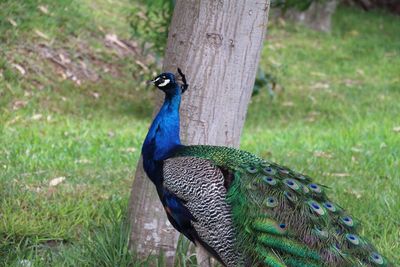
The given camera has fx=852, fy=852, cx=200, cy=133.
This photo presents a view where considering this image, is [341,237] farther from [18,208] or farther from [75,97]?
[75,97]

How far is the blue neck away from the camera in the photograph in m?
3.86

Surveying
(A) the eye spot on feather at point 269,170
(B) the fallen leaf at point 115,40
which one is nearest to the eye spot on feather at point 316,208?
(A) the eye spot on feather at point 269,170

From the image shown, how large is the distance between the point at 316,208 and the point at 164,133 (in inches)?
29.9

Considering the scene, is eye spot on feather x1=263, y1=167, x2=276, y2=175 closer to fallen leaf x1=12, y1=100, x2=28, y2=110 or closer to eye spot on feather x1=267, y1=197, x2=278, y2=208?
eye spot on feather x1=267, y1=197, x2=278, y2=208

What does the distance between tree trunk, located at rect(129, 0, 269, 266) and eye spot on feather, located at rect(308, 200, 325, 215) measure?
2.53 feet

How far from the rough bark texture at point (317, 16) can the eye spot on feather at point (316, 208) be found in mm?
12055

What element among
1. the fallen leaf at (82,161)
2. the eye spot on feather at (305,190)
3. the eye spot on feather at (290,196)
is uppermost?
the eye spot on feather at (305,190)

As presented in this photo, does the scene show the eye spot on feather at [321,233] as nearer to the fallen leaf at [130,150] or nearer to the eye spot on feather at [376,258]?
the eye spot on feather at [376,258]

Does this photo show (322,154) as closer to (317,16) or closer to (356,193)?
(356,193)

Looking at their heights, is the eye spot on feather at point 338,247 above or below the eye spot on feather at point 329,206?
below

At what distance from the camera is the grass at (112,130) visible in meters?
4.84

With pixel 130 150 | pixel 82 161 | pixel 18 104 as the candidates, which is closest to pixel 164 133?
pixel 82 161

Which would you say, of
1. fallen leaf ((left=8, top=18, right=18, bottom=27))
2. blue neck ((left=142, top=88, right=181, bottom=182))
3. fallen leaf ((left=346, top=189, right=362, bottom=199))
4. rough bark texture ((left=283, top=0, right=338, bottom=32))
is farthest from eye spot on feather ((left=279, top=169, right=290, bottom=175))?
rough bark texture ((left=283, top=0, right=338, bottom=32))

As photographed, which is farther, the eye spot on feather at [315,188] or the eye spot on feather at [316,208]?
the eye spot on feather at [315,188]
